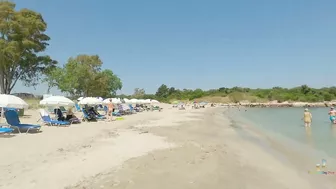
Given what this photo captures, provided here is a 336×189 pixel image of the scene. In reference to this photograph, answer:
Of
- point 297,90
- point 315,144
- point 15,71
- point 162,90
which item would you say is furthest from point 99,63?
point 297,90

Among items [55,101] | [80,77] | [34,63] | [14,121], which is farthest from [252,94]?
[14,121]

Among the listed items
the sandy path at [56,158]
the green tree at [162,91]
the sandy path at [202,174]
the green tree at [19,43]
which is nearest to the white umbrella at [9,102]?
the sandy path at [56,158]

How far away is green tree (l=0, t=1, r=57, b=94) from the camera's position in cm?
2928

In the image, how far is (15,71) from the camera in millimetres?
34156

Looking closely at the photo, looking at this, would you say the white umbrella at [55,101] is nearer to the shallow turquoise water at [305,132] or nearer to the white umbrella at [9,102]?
the white umbrella at [9,102]

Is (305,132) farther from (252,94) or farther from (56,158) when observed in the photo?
(252,94)

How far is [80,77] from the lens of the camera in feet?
165

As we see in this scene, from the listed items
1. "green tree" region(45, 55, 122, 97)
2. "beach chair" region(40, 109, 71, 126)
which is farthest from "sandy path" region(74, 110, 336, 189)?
"green tree" region(45, 55, 122, 97)

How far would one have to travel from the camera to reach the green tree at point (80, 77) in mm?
47781

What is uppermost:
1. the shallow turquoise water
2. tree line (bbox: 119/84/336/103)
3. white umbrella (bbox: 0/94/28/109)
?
tree line (bbox: 119/84/336/103)

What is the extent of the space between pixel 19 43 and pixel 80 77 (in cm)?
2055

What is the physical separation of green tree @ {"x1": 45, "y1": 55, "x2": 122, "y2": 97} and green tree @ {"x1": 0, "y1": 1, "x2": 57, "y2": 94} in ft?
22.5

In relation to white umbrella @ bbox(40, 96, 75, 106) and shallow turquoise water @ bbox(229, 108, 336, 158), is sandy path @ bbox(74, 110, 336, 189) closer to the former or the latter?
shallow turquoise water @ bbox(229, 108, 336, 158)

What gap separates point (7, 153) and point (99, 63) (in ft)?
172
